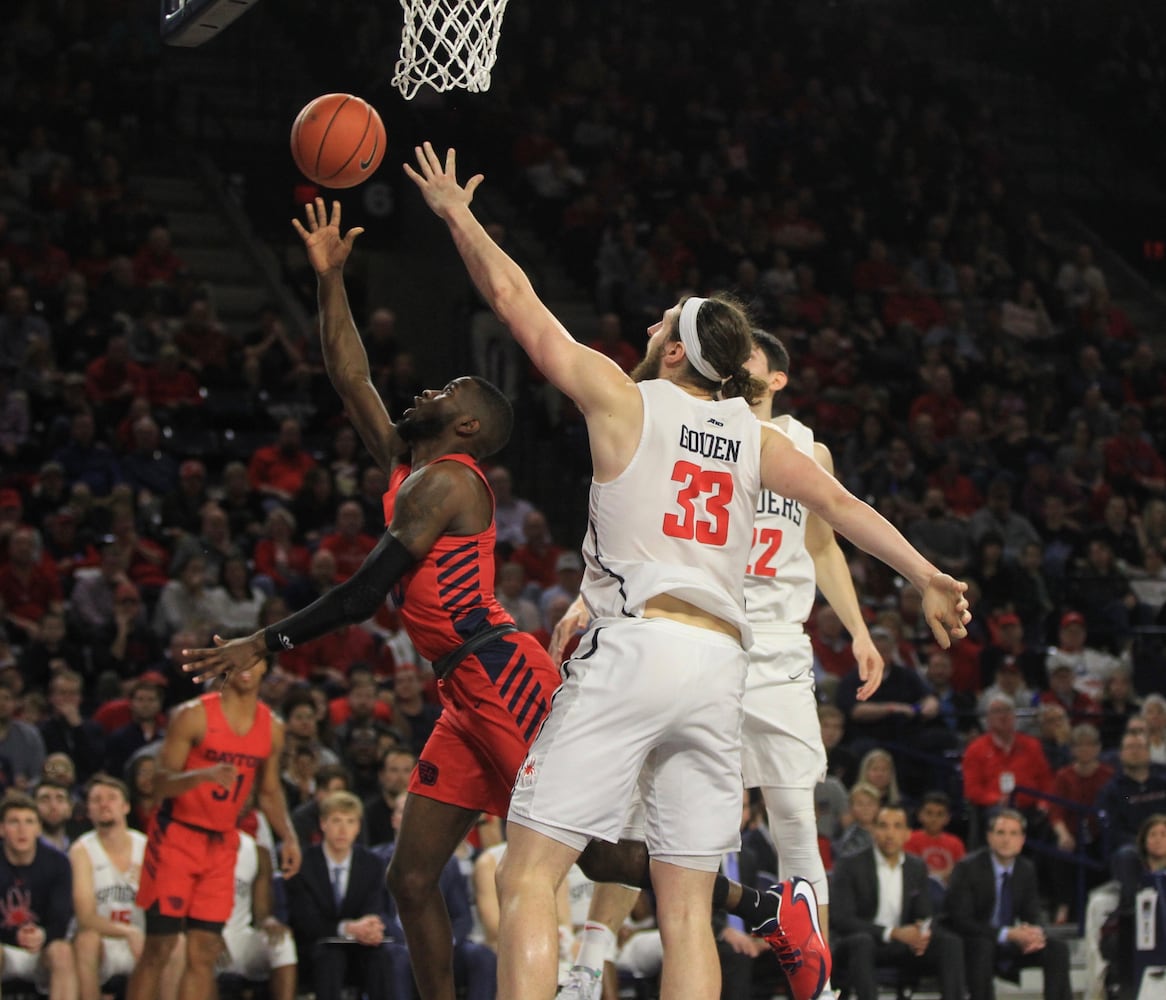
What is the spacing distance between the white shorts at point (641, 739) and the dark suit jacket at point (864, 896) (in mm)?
5021

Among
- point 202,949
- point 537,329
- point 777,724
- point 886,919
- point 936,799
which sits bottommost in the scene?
point 886,919

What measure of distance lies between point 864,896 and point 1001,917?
94 cm

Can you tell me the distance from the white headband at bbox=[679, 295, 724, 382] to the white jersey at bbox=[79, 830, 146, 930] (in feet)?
17.7

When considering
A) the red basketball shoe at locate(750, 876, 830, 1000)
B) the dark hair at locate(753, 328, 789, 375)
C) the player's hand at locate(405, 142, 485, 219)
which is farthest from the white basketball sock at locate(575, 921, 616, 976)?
the player's hand at locate(405, 142, 485, 219)

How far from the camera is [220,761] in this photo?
841 centimetres

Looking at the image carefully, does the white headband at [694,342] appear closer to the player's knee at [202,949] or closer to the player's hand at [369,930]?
the player's knee at [202,949]

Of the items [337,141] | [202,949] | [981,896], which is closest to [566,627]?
[337,141]

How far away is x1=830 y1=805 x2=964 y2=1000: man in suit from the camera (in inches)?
376

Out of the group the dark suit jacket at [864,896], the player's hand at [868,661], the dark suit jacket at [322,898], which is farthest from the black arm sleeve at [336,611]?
the dark suit jacket at [864,896]

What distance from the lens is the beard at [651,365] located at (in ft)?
17.4

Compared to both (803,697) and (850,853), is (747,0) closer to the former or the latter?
(850,853)

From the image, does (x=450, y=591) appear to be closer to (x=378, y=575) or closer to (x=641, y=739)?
(x=378, y=575)

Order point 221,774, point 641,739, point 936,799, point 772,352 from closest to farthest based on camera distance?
1. point 641,739
2. point 772,352
3. point 221,774
4. point 936,799

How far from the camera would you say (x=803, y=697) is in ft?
20.9
